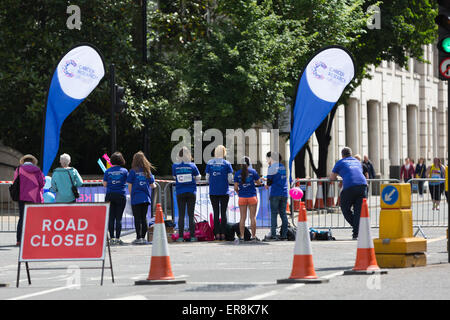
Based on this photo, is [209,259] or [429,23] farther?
[429,23]

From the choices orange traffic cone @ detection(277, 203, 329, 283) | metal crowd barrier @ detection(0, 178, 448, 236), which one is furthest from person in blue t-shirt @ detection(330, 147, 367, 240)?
orange traffic cone @ detection(277, 203, 329, 283)

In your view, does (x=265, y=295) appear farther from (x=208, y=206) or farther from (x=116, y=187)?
(x=208, y=206)

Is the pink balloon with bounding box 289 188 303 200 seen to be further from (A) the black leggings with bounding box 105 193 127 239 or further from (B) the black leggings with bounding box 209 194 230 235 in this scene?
(A) the black leggings with bounding box 105 193 127 239

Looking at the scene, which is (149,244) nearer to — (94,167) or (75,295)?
(75,295)

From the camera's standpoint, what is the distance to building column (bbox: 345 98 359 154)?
48.9 m

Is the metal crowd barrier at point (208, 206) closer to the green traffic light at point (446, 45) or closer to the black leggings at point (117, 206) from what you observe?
the black leggings at point (117, 206)

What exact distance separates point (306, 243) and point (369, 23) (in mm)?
21892

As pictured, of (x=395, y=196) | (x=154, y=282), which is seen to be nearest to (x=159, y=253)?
(x=154, y=282)

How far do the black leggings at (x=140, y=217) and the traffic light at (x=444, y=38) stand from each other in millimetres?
6865

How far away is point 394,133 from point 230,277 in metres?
44.1

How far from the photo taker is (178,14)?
35875 millimetres

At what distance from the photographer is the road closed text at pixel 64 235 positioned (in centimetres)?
1198

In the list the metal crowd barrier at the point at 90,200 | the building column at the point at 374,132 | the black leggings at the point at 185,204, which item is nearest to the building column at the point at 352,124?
the building column at the point at 374,132
